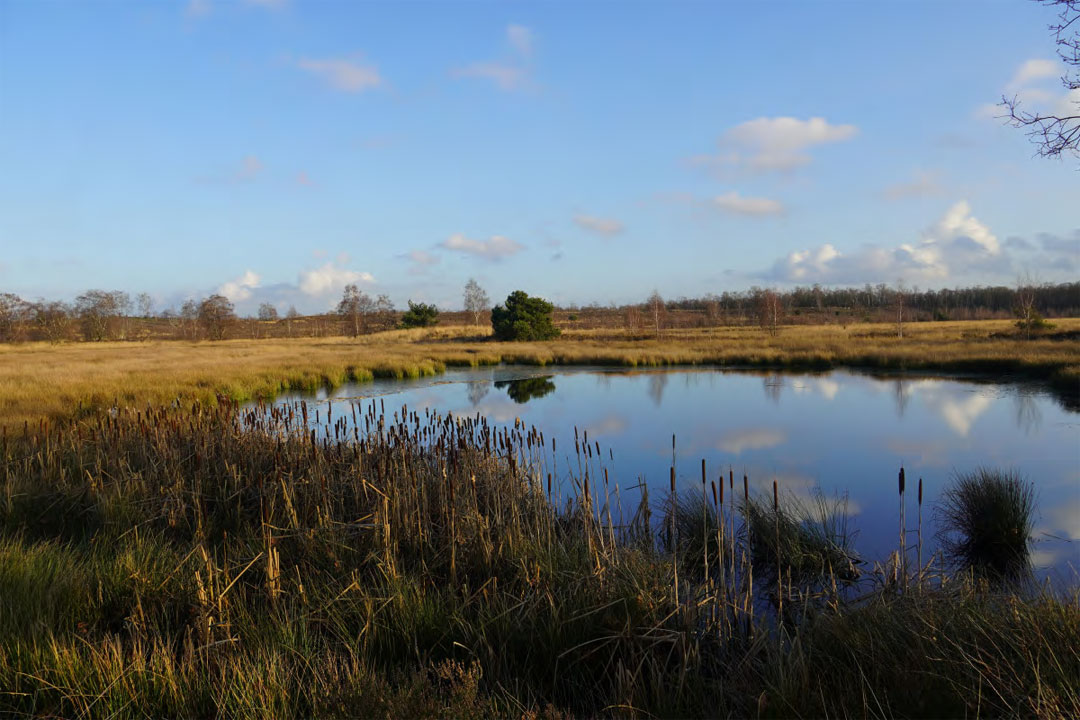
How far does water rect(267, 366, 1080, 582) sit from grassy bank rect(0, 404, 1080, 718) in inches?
101

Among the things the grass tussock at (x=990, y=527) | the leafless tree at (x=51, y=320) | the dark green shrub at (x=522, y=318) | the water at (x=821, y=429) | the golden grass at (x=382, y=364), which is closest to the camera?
the grass tussock at (x=990, y=527)

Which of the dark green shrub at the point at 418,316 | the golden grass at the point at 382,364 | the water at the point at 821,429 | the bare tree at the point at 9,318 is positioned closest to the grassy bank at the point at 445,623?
the water at the point at 821,429

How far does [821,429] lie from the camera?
1358 centimetres

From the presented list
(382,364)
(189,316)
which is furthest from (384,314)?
(382,364)

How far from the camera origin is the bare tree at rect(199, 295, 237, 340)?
60.3 meters

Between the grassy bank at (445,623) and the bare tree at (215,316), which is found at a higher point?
the bare tree at (215,316)

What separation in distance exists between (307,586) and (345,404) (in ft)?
43.2

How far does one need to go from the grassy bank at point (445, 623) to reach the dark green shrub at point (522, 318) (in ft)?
127

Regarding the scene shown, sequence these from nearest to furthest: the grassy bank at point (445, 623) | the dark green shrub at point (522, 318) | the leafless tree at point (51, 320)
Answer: the grassy bank at point (445, 623), the dark green shrub at point (522, 318), the leafless tree at point (51, 320)

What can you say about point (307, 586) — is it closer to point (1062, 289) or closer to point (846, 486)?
point (846, 486)

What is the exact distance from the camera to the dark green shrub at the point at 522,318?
146ft

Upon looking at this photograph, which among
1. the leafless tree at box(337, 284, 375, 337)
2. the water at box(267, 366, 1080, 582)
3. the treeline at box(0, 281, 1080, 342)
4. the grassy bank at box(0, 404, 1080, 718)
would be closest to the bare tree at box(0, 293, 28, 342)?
the treeline at box(0, 281, 1080, 342)

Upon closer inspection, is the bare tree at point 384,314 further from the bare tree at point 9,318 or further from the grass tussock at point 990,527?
the grass tussock at point 990,527

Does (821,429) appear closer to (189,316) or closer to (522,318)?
(522,318)
